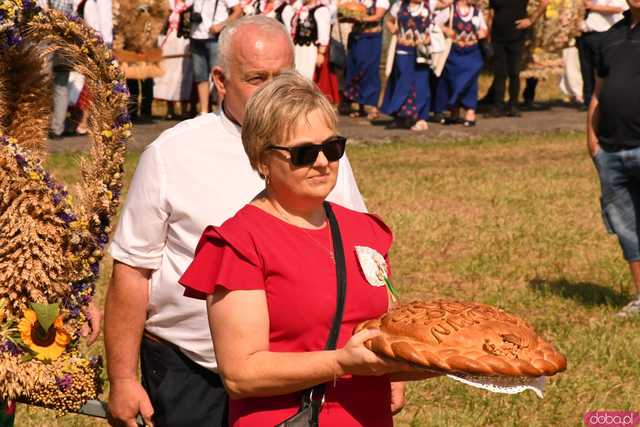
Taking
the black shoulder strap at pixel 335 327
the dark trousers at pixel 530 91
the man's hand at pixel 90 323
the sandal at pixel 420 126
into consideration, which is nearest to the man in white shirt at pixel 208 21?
the sandal at pixel 420 126

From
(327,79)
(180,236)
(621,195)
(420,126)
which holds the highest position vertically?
(180,236)

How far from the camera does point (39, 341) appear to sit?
4.02m

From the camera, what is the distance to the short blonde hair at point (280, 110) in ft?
10.9

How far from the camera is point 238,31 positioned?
432 centimetres

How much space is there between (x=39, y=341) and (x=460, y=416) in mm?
3025

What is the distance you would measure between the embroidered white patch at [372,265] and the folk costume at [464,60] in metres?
15.8

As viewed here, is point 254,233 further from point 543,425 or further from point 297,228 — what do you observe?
point 543,425

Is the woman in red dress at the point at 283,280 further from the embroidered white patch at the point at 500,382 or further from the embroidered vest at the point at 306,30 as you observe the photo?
the embroidered vest at the point at 306,30

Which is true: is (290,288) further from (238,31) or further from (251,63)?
(238,31)

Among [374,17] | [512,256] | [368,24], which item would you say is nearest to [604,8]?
[374,17]

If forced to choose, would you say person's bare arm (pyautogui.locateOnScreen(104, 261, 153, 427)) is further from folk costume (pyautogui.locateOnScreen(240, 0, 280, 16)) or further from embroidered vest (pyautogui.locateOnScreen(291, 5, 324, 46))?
embroidered vest (pyautogui.locateOnScreen(291, 5, 324, 46))

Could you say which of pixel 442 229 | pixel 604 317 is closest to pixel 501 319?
pixel 604 317

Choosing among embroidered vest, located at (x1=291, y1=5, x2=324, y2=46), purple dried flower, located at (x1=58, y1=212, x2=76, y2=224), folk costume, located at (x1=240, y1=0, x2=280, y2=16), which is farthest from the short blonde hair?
embroidered vest, located at (x1=291, y1=5, x2=324, y2=46)

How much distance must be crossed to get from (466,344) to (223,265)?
630 millimetres
